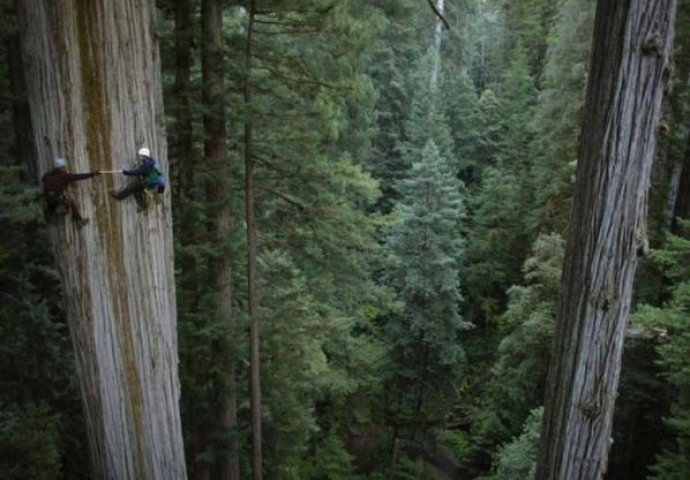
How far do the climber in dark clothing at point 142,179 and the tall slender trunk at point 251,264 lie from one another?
442cm

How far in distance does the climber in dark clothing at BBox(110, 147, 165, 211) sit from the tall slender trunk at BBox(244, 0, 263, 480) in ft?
14.5

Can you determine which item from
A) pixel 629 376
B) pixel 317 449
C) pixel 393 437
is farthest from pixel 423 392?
pixel 629 376

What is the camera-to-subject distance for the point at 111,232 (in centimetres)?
288

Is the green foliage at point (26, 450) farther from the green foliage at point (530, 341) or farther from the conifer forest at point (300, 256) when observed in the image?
the green foliage at point (530, 341)

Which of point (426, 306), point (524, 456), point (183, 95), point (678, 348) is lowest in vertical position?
point (524, 456)

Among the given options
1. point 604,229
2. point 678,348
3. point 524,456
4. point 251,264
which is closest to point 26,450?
point 251,264

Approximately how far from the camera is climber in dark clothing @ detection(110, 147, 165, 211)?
286 cm

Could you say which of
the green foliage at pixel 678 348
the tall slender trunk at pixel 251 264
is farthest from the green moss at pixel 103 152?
the green foliage at pixel 678 348

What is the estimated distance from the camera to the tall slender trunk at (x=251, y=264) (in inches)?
298

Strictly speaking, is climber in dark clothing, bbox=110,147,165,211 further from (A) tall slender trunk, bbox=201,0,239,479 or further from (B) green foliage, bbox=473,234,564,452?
(B) green foliage, bbox=473,234,564,452

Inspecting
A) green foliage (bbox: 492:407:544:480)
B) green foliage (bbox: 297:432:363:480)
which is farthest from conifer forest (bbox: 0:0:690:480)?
green foliage (bbox: 492:407:544:480)

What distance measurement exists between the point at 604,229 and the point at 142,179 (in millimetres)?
2496

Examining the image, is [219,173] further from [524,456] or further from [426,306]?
[426,306]

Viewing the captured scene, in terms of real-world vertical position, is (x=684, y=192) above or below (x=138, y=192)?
below
